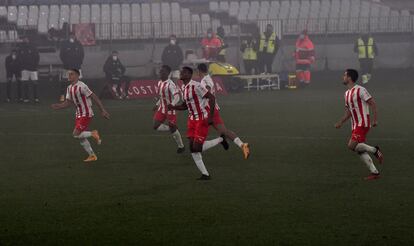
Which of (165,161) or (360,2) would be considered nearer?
(165,161)

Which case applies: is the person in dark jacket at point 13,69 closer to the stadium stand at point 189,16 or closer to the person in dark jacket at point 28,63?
the person in dark jacket at point 28,63

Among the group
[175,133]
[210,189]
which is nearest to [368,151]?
[210,189]

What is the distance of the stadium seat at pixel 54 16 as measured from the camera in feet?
168

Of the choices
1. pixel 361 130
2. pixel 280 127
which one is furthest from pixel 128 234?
pixel 280 127

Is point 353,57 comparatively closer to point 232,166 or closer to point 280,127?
point 280,127

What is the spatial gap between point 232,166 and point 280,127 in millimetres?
8057

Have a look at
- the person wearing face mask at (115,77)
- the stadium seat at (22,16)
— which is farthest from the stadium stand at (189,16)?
the person wearing face mask at (115,77)

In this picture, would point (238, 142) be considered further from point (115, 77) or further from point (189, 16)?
point (189, 16)

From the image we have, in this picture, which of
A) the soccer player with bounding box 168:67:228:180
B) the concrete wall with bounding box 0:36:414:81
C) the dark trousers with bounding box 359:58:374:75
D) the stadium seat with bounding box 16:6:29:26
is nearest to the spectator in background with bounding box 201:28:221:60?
the concrete wall with bounding box 0:36:414:81

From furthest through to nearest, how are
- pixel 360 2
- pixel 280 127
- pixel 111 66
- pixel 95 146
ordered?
pixel 360 2
pixel 111 66
pixel 280 127
pixel 95 146

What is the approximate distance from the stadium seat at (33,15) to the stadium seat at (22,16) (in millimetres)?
200

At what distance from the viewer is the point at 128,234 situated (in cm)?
1316

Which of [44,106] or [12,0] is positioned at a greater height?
[12,0]

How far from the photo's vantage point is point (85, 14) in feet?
173
